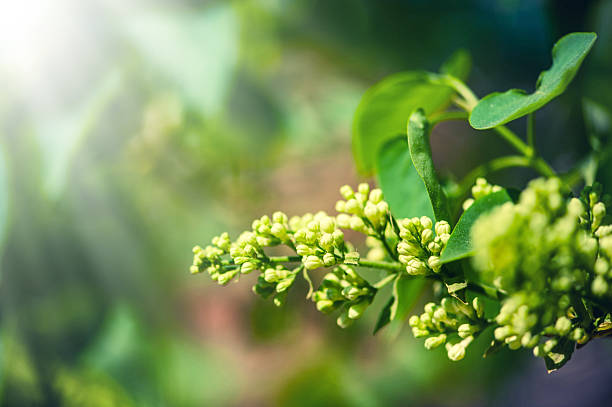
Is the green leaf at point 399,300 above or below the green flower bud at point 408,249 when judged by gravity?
below

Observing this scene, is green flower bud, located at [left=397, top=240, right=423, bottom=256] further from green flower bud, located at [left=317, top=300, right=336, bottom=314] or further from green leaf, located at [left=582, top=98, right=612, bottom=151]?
green leaf, located at [left=582, top=98, right=612, bottom=151]

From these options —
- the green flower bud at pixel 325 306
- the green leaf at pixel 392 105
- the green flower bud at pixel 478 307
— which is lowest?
the green flower bud at pixel 478 307

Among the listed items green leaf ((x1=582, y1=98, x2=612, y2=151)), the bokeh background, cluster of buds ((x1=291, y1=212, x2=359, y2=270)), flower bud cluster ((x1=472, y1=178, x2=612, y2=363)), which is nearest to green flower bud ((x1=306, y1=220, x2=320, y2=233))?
cluster of buds ((x1=291, y1=212, x2=359, y2=270))

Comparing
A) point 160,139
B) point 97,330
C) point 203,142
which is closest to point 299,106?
point 203,142

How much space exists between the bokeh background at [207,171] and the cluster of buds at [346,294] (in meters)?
0.46

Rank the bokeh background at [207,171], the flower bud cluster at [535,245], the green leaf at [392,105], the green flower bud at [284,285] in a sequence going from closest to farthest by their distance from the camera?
the flower bud cluster at [535,245] < the green flower bud at [284,285] < the green leaf at [392,105] < the bokeh background at [207,171]

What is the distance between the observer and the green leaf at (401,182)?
1.05 ft

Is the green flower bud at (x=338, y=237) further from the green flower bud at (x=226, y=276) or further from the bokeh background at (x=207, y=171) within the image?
the bokeh background at (x=207, y=171)

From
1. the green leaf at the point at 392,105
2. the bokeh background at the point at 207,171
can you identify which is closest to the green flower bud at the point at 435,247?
the green leaf at the point at 392,105

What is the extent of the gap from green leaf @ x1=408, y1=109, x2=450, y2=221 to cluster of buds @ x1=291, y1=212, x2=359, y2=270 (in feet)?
0.19

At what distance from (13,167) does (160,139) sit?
0.30 meters

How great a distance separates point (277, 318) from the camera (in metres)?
1.49

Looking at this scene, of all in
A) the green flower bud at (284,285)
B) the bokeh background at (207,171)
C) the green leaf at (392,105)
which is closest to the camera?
the green flower bud at (284,285)

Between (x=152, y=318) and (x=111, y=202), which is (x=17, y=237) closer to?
(x=111, y=202)
